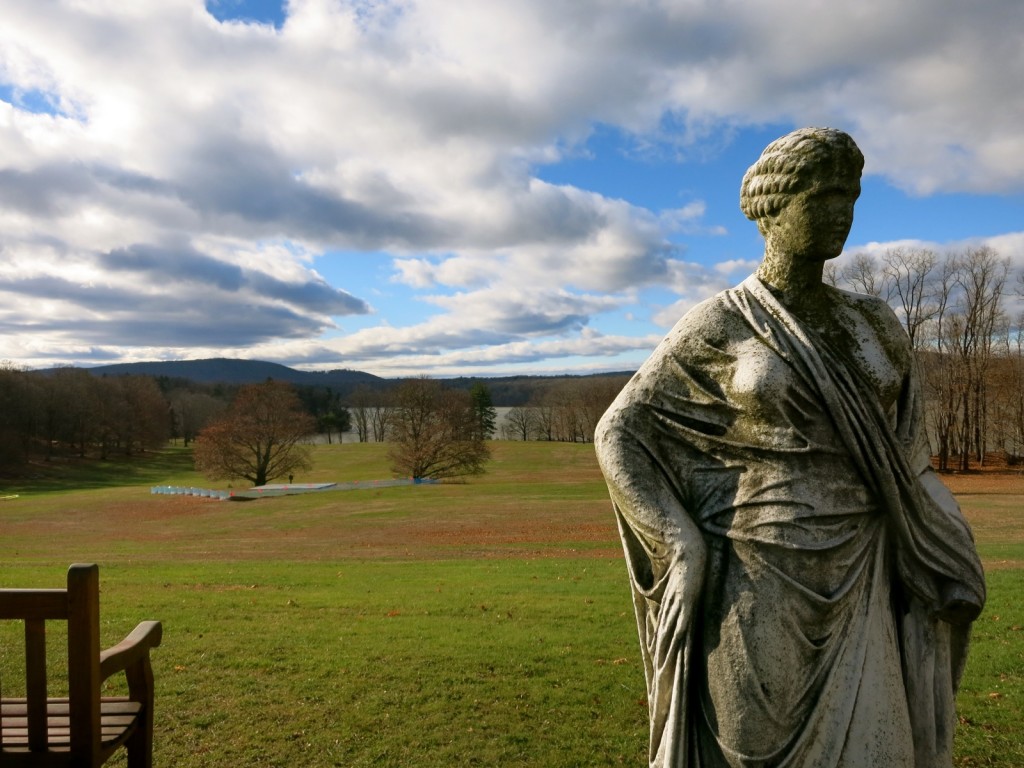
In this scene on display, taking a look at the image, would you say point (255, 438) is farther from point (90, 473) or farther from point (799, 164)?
point (799, 164)

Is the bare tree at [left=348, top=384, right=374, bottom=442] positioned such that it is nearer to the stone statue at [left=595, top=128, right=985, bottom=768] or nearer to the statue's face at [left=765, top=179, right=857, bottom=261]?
the stone statue at [left=595, top=128, right=985, bottom=768]

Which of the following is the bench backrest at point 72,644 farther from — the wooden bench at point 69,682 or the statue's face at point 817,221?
the statue's face at point 817,221

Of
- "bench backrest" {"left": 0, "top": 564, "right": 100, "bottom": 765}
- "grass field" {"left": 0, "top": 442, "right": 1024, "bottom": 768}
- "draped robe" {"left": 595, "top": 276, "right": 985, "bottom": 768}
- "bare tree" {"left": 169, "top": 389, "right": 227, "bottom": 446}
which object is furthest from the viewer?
"bare tree" {"left": 169, "top": 389, "right": 227, "bottom": 446}

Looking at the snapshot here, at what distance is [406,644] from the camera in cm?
1018

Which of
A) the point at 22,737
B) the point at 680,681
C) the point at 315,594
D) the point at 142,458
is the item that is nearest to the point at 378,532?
the point at 315,594

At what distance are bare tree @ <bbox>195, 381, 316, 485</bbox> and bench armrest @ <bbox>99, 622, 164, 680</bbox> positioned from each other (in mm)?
46293

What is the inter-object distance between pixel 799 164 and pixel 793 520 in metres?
1.32

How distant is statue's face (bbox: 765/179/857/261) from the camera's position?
2816 millimetres

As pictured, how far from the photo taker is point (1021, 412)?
1907 inches

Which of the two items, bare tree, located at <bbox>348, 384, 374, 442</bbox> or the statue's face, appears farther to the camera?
bare tree, located at <bbox>348, 384, 374, 442</bbox>

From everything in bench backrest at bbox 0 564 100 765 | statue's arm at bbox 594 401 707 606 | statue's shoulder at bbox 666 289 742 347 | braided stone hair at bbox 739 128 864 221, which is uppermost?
braided stone hair at bbox 739 128 864 221

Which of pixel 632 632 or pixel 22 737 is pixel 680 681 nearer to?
pixel 22 737

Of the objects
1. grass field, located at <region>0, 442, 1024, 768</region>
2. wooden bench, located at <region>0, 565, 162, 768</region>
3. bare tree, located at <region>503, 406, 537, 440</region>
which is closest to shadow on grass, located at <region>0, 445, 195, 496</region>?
grass field, located at <region>0, 442, 1024, 768</region>

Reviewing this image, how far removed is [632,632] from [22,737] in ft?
26.1
